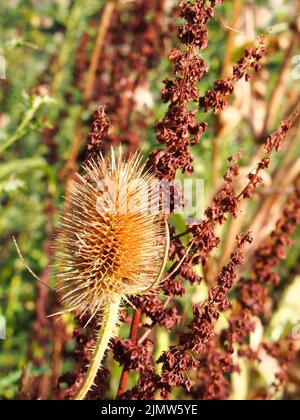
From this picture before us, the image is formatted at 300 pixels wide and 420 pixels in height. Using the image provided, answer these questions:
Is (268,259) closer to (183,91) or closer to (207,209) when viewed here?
(207,209)

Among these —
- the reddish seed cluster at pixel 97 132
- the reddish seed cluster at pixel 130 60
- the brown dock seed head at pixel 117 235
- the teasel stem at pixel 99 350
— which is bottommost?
the teasel stem at pixel 99 350

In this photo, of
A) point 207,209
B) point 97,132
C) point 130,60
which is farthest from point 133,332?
point 130,60

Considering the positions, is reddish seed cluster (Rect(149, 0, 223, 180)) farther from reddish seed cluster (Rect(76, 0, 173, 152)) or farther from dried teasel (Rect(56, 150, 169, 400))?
reddish seed cluster (Rect(76, 0, 173, 152))

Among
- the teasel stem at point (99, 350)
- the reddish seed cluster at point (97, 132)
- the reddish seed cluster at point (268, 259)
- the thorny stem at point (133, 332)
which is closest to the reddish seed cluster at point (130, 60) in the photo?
the reddish seed cluster at point (268, 259)

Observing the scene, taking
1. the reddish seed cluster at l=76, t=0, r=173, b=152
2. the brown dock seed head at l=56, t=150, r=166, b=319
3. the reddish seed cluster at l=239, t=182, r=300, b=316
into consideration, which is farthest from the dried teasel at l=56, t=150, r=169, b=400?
the reddish seed cluster at l=76, t=0, r=173, b=152

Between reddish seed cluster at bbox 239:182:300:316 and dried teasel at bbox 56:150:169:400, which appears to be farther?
reddish seed cluster at bbox 239:182:300:316

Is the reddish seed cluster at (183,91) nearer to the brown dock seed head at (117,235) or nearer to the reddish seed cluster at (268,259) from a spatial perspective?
the brown dock seed head at (117,235)

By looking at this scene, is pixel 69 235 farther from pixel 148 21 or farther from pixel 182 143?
pixel 148 21
